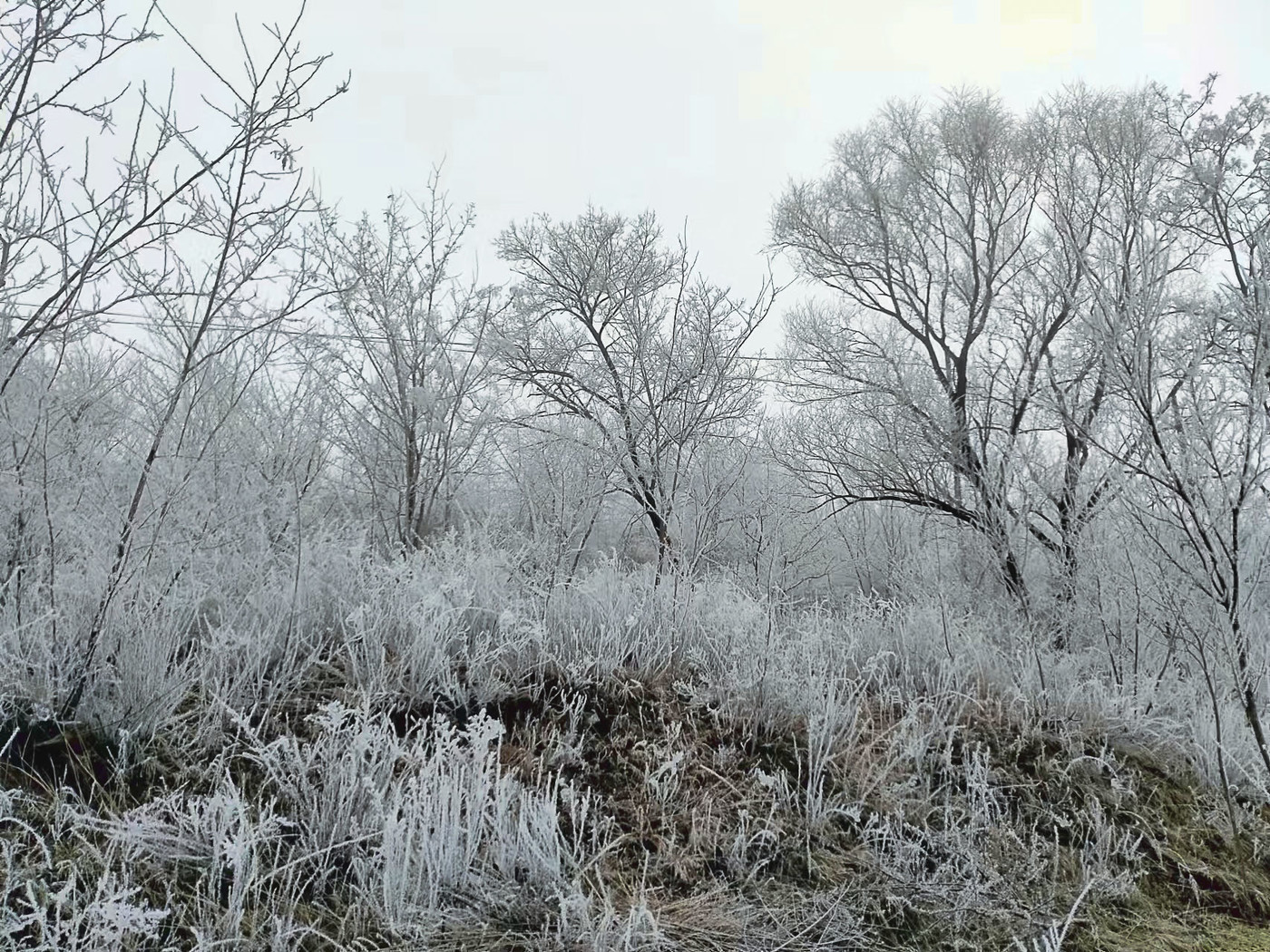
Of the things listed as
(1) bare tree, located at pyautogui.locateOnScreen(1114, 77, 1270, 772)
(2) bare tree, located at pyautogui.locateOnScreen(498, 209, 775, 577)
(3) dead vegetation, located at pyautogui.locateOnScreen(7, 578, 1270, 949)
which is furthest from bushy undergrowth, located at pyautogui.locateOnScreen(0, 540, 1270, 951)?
(2) bare tree, located at pyautogui.locateOnScreen(498, 209, 775, 577)

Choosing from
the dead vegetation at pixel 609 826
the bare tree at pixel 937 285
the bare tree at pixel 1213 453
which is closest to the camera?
the dead vegetation at pixel 609 826

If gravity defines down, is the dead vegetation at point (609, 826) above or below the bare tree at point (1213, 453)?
below

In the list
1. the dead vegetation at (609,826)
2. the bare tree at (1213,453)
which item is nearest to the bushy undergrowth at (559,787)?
the dead vegetation at (609,826)

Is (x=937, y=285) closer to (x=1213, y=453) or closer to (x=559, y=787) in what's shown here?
(x=1213, y=453)

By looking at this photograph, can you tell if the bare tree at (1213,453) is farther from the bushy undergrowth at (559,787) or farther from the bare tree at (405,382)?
the bare tree at (405,382)

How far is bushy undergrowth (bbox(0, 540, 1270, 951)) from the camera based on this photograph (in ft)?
6.76

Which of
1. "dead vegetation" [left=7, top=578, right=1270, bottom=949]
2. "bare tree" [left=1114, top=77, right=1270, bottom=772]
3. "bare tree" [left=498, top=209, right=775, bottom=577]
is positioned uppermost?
"bare tree" [left=498, top=209, right=775, bottom=577]

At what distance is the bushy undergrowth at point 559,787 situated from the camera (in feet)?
6.76

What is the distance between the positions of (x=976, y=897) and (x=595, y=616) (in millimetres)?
1960

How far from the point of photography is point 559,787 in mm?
2654

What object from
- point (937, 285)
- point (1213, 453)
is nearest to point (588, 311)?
point (937, 285)

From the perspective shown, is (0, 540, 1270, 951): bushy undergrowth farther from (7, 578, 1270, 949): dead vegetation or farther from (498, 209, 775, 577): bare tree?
(498, 209, 775, 577): bare tree

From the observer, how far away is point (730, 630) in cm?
407

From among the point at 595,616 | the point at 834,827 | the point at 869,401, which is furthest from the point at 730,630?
A: the point at 869,401
